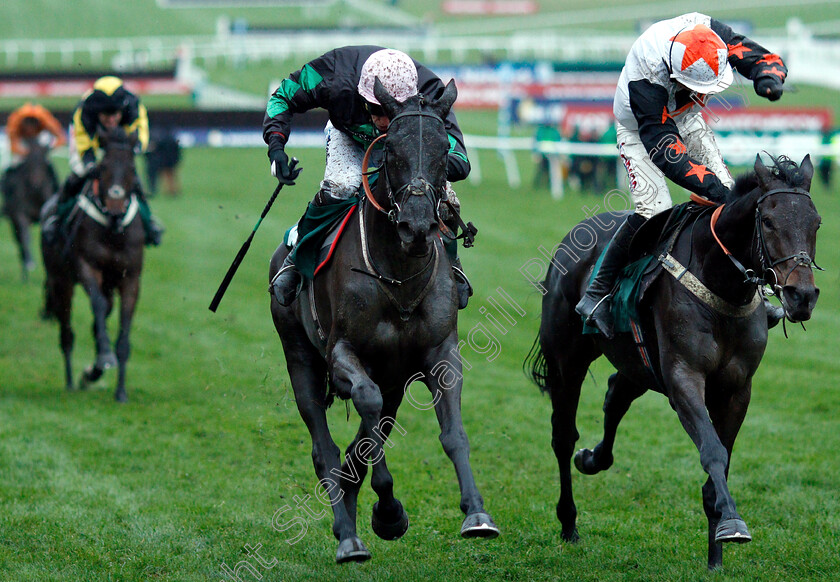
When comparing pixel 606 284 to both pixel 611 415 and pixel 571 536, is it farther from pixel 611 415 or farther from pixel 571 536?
pixel 571 536

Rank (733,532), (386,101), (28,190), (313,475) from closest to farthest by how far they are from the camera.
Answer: (733,532) → (386,101) → (313,475) → (28,190)

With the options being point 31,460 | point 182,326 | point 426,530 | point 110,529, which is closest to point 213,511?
point 110,529

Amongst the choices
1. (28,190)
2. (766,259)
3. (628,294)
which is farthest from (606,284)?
(28,190)

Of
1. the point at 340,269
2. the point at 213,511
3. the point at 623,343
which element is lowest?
the point at 213,511

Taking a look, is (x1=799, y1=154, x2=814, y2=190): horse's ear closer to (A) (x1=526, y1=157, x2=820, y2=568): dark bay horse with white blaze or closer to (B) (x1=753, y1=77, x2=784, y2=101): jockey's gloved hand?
(A) (x1=526, y1=157, x2=820, y2=568): dark bay horse with white blaze

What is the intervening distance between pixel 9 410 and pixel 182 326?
3.68 m

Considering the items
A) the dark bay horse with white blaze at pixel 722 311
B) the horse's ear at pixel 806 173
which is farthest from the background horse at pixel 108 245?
the horse's ear at pixel 806 173

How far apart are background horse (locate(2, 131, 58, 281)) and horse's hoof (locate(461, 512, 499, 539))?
12.6 m

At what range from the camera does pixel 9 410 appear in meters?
8.97

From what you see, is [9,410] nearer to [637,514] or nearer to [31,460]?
[31,460]

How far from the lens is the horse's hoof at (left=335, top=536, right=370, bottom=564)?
15.3 feet

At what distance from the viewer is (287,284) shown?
560cm

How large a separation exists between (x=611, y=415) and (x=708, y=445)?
1.56m

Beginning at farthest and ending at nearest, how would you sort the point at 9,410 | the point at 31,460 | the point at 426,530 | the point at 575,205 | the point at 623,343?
the point at 575,205, the point at 9,410, the point at 31,460, the point at 426,530, the point at 623,343
